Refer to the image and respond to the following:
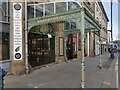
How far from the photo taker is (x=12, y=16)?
15.0 meters

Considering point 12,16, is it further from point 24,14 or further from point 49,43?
point 49,43

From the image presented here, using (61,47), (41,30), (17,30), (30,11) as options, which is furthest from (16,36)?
(61,47)

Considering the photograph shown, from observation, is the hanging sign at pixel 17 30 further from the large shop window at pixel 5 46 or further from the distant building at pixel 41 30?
the large shop window at pixel 5 46

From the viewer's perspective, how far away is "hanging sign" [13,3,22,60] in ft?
49.3

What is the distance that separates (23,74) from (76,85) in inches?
157

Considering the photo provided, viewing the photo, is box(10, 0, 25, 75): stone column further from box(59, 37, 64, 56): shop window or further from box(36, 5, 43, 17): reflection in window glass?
box(59, 37, 64, 56): shop window

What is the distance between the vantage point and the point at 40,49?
64.3ft

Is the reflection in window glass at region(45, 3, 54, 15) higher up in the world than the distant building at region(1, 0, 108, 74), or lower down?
higher up

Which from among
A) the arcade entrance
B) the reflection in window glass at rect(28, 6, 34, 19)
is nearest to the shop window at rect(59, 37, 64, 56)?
the arcade entrance

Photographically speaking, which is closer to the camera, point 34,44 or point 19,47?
point 19,47

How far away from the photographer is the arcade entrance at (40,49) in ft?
58.1

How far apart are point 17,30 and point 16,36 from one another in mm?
328

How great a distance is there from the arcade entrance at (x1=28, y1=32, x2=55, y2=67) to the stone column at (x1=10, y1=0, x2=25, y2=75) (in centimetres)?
207

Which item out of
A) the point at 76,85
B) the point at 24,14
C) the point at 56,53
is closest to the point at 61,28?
the point at 56,53
